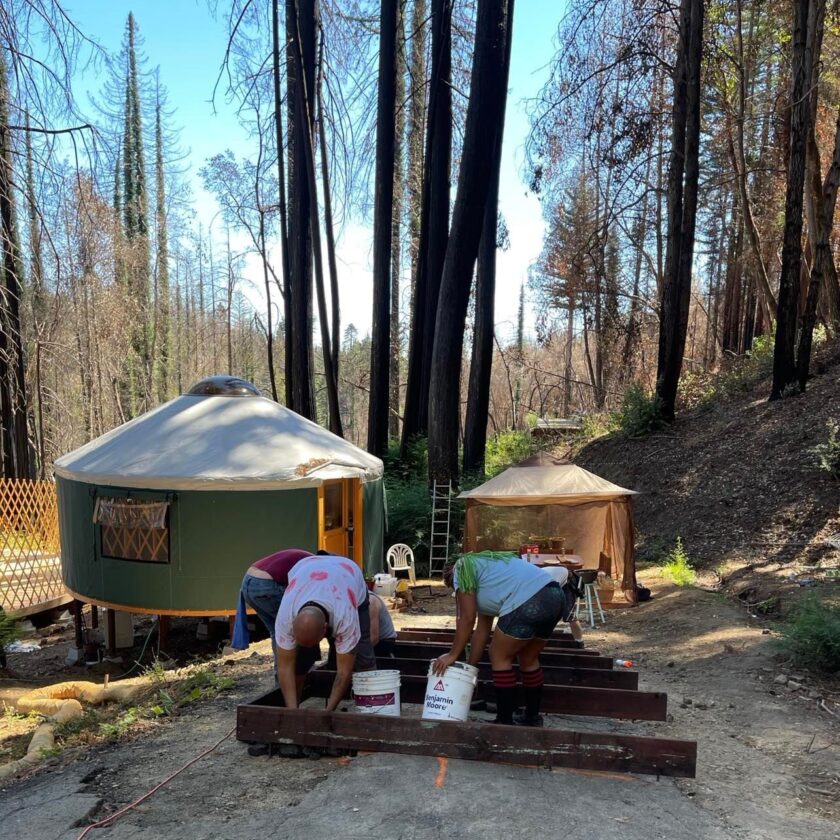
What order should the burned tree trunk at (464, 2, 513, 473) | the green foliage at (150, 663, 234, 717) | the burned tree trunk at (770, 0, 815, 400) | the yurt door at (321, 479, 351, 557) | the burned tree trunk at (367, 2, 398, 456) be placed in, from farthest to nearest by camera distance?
the burned tree trunk at (367, 2, 398, 456)
the burned tree trunk at (464, 2, 513, 473)
the burned tree trunk at (770, 0, 815, 400)
the yurt door at (321, 479, 351, 557)
the green foliage at (150, 663, 234, 717)

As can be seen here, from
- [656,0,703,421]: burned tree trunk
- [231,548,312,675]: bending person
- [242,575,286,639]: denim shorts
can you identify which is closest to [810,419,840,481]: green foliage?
[656,0,703,421]: burned tree trunk

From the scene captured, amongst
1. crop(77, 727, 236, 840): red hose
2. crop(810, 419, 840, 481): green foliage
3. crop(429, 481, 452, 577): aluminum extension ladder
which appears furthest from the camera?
crop(429, 481, 452, 577): aluminum extension ladder

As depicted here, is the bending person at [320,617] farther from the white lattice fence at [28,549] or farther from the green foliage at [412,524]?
the green foliage at [412,524]

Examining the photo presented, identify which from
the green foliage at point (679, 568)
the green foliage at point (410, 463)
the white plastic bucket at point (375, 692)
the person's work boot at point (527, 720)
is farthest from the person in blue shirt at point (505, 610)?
the green foliage at point (410, 463)

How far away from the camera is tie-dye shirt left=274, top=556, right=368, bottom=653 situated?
3.32 metres

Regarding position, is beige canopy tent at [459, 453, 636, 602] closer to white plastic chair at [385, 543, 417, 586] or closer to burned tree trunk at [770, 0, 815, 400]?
white plastic chair at [385, 543, 417, 586]

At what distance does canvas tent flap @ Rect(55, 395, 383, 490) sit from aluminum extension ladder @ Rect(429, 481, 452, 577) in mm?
1654

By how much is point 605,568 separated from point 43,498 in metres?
8.50

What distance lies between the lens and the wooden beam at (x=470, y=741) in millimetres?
2982

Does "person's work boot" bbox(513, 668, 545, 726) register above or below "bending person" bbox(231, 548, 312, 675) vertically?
below

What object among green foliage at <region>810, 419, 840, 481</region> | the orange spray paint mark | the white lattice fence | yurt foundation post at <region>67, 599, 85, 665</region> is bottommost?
yurt foundation post at <region>67, 599, 85, 665</region>

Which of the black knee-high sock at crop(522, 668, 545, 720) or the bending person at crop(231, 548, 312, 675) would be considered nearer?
the black knee-high sock at crop(522, 668, 545, 720)

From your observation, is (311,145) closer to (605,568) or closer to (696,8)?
(696,8)

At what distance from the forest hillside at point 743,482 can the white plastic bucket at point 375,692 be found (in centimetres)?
478
